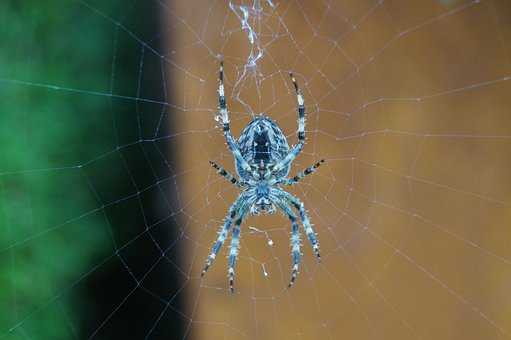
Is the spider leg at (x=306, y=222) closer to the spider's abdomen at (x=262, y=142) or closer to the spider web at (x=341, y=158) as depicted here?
the spider web at (x=341, y=158)

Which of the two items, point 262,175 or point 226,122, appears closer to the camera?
point 226,122

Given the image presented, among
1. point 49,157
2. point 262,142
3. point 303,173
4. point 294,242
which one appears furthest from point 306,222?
point 49,157

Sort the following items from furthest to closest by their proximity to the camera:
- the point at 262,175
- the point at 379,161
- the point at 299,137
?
1. the point at 262,175
2. the point at 299,137
3. the point at 379,161

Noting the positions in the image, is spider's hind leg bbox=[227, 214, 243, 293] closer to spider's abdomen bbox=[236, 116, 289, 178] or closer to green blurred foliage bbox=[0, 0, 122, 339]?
spider's abdomen bbox=[236, 116, 289, 178]

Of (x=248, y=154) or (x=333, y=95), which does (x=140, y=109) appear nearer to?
(x=248, y=154)

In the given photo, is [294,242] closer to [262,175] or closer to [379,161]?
[262,175]

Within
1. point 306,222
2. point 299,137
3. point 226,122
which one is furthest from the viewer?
point 306,222

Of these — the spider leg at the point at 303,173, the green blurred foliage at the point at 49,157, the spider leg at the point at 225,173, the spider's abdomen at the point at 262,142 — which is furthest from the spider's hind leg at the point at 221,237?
the green blurred foliage at the point at 49,157
